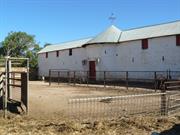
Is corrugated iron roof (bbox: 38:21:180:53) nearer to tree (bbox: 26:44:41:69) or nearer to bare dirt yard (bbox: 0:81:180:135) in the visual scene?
bare dirt yard (bbox: 0:81:180:135)

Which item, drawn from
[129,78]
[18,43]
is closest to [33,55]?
[18,43]

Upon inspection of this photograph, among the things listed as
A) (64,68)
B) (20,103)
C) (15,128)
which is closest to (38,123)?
(15,128)

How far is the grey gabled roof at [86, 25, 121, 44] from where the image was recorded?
34.4 metres

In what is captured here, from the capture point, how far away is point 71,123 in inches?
348

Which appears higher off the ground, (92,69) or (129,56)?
(129,56)

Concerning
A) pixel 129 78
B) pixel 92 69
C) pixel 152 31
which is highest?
pixel 152 31

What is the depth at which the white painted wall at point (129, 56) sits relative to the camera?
27.8 metres

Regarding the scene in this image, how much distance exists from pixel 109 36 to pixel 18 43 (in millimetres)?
39546

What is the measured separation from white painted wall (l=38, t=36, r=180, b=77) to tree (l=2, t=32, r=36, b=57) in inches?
1151

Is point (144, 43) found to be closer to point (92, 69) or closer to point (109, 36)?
point (109, 36)

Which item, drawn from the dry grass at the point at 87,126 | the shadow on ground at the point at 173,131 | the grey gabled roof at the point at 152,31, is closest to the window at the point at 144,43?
the grey gabled roof at the point at 152,31

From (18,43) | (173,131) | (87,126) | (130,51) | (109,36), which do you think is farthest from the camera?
(18,43)

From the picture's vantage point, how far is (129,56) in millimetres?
31984

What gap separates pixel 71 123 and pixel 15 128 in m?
1.37
